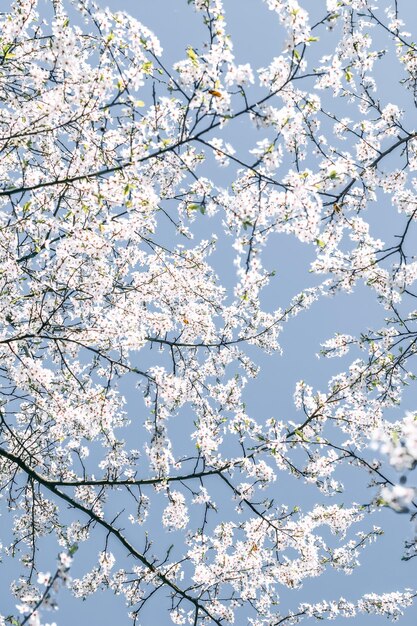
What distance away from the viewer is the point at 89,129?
20.8 ft

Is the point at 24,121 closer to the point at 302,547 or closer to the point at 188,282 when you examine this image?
the point at 188,282

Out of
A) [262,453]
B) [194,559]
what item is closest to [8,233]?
[262,453]

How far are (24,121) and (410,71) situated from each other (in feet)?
17.2

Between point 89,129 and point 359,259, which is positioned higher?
point 89,129

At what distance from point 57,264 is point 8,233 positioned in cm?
94

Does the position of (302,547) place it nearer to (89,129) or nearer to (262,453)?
(262,453)

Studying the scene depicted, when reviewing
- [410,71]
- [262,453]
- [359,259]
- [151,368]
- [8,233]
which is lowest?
[262,453]

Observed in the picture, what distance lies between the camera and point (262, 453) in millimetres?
5824

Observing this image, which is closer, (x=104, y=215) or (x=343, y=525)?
(x=104, y=215)

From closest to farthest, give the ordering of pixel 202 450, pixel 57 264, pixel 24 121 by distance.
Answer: pixel 57 264, pixel 24 121, pixel 202 450

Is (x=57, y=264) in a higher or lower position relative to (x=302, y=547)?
higher

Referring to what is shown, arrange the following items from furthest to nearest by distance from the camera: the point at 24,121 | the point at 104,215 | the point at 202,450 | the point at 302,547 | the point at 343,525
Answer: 1. the point at 343,525
2. the point at 104,215
3. the point at 302,547
4. the point at 202,450
5. the point at 24,121

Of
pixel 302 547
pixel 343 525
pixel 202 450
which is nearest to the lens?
pixel 202 450

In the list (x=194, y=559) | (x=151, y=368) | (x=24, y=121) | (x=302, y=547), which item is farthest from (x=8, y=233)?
(x=302, y=547)
